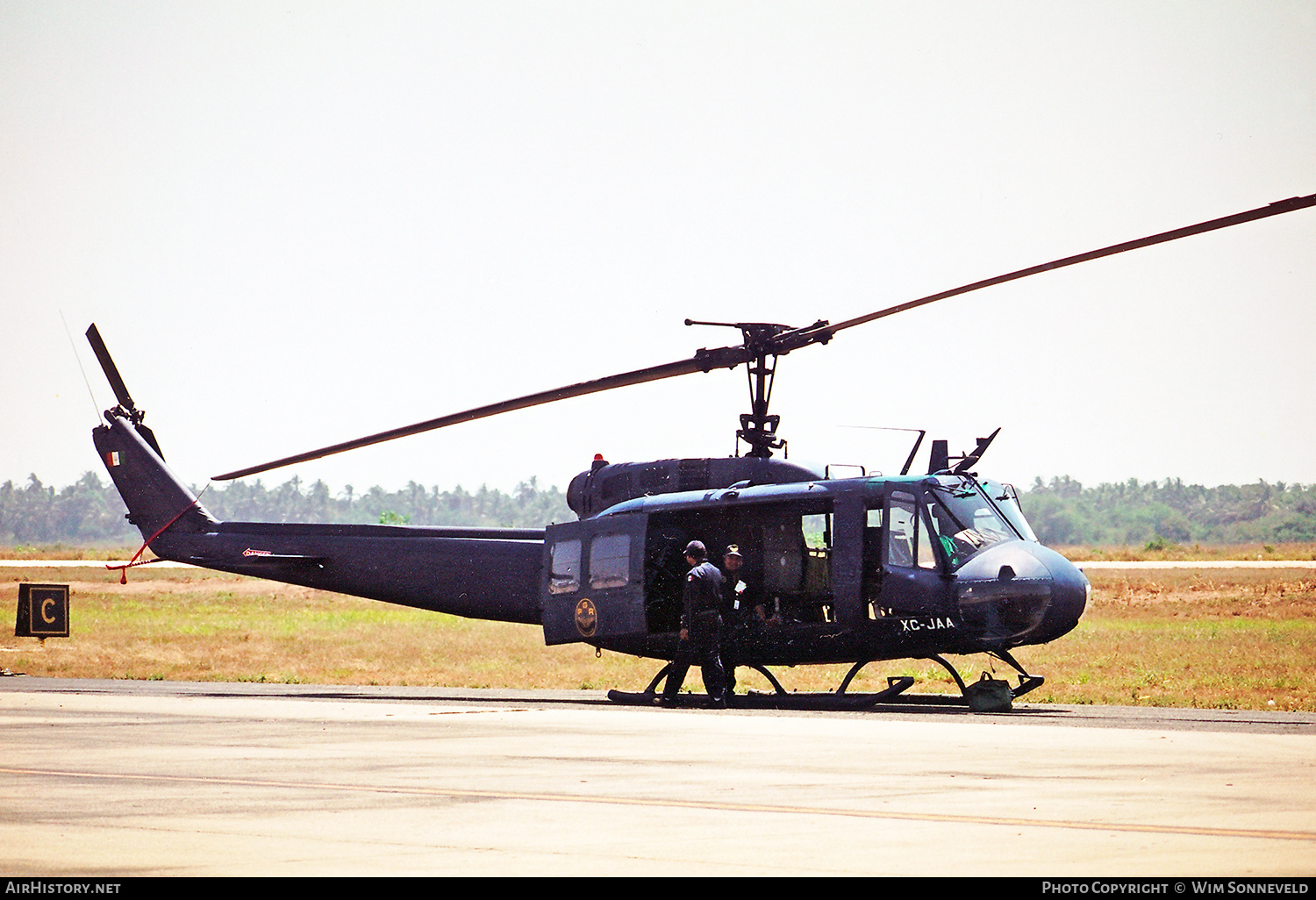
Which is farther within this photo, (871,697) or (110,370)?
(110,370)

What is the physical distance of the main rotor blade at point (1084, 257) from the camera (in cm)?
1395

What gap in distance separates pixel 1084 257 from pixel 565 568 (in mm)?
8902

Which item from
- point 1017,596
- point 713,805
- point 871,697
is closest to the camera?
point 713,805

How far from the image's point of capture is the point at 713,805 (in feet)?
31.4

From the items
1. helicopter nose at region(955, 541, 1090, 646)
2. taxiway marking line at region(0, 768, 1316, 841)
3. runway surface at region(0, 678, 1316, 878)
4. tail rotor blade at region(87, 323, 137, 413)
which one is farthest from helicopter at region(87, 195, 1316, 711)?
taxiway marking line at region(0, 768, 1316, 841)

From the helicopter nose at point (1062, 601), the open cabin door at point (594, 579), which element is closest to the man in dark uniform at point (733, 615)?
the open cabin door at point (594, 579)

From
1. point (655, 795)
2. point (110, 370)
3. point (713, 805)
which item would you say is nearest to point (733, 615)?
point (655, 795)

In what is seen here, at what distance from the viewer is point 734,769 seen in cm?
1163

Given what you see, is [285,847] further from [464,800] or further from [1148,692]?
[1148,692]

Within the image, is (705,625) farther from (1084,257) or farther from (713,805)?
(713,805)

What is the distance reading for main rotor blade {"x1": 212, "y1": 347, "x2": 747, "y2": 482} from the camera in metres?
19.7

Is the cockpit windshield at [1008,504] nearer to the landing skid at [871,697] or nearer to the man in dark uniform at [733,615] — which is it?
the landing skid at [871,697]

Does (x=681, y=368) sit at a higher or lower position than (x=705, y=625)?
higher
